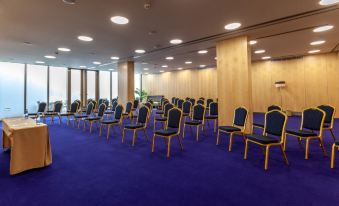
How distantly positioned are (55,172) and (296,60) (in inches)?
445

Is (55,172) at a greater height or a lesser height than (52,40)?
lesser

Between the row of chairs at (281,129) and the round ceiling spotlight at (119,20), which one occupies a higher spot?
the round ceiling spotlight at (119,20)

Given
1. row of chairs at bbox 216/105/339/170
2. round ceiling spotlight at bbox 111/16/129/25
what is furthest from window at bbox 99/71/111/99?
row of chairs at bbox 216/105/339/170

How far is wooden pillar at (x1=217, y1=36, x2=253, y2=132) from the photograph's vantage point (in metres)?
5.74

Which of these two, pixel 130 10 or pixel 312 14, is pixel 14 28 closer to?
pixel 130 10

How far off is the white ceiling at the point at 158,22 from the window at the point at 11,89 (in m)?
4.04

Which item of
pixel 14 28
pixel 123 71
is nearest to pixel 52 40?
pixel 14 28

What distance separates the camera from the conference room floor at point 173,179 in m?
2.36

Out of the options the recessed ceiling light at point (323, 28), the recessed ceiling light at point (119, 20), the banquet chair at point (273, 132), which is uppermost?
the recessed ceiling light at point (323, 28)

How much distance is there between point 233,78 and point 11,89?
11308 mm

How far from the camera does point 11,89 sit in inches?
412

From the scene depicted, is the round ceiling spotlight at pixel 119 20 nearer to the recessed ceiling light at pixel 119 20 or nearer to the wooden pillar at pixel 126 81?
the recessed ceiling light at pixel 119 20

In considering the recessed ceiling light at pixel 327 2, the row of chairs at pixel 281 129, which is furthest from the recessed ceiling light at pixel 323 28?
the row of chairs at pixel 281 129

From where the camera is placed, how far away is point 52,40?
6.14 m
